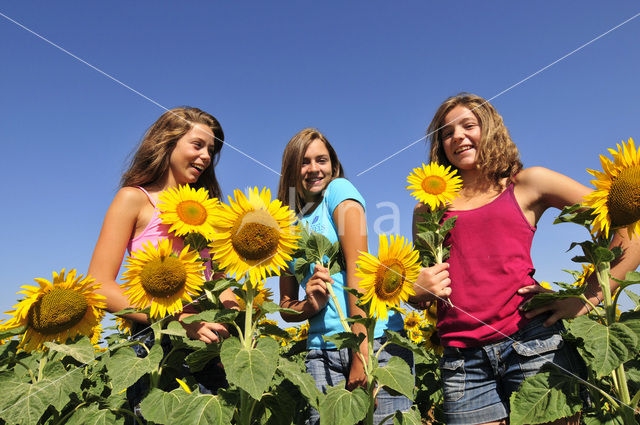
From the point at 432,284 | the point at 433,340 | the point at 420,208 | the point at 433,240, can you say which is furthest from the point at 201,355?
the point at 433,340

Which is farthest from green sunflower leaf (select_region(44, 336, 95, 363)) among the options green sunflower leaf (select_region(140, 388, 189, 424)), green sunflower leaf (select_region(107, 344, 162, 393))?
green sunflower leaf (select_region(140, 388, 189, 424))

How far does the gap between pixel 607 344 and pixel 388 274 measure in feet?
3.44

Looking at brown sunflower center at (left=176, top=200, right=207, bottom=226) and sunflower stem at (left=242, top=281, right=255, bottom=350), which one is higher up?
brown sunflower center at (left=176, top=200, right=207, bottom=226)

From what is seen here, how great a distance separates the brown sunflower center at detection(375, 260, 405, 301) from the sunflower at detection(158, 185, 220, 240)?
954 millimetres

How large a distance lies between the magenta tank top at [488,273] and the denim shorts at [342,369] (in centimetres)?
36

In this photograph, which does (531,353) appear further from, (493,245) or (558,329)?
(493,245)

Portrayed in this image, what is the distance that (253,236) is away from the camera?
228 cm

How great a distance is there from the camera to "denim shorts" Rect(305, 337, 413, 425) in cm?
262

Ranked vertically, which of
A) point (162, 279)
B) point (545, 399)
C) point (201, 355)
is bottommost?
point (545, 399)

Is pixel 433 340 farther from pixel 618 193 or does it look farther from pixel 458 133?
pixel 618 193

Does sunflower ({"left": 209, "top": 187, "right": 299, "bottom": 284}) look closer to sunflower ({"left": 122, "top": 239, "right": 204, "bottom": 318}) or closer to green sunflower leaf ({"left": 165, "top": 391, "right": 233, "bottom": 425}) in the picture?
sunflower ({"left": 122, "top": 239, "right": 204, "bottom": 318})

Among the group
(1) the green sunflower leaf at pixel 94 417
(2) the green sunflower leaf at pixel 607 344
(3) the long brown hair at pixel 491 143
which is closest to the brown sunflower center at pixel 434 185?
(3) the long brown hair at pixel 491 143

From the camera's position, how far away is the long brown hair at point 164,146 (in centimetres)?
331

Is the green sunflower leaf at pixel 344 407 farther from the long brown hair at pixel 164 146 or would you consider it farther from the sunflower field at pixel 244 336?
the long brown hair at pixel 164 146
